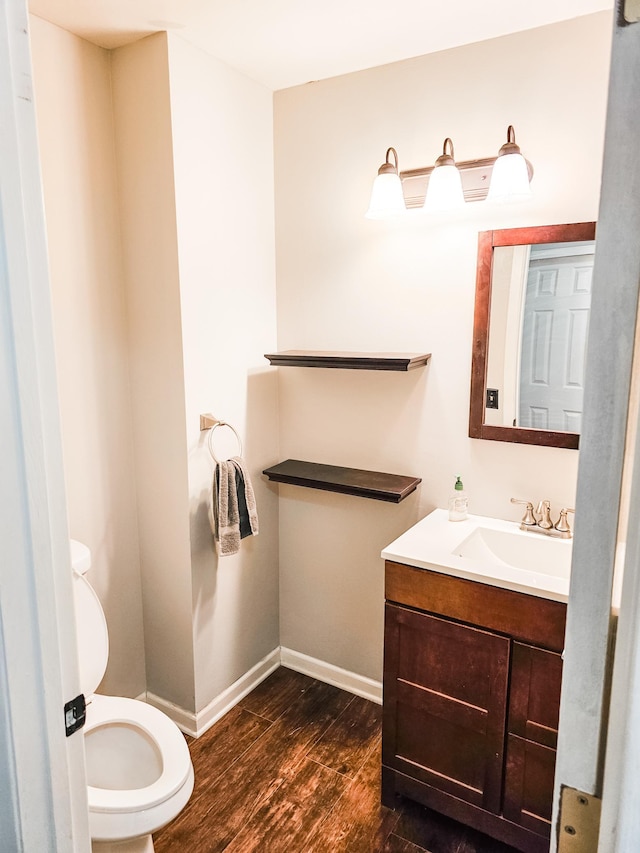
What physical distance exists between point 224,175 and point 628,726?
7.07ft

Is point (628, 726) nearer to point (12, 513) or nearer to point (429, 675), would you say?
point (12, 513)

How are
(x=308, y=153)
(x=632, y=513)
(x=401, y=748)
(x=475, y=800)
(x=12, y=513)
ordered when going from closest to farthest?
(x=632, y=513)
(x=12, y=513)
(x=475, y=800)
(x=401, y=748)
(x=308, y=153)

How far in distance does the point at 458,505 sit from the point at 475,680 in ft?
1.98

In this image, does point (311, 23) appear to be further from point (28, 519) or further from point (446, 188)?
point (28, 519)

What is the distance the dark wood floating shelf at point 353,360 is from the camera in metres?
2.03

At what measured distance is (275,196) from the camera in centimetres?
245

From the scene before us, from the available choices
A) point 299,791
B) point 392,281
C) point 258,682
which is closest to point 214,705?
point 258,682

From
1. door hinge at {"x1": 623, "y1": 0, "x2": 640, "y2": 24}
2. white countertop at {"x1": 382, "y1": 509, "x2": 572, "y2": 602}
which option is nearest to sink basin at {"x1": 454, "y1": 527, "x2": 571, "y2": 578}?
white countertop at {"x1": 382, "y1": 509, "x2": 572, "y2": 602}

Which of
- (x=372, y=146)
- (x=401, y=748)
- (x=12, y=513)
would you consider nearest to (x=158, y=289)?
(x=372, y=146)

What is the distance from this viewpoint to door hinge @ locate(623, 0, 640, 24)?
475 mm

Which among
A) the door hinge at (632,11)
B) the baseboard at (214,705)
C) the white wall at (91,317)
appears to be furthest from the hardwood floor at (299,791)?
the door hinge at (632,11)

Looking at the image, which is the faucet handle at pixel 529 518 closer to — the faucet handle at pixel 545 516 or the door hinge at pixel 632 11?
the faucet handle at pixel 545 516

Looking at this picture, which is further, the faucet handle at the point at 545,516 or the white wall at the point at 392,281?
the faucet handle at the point at 545,516

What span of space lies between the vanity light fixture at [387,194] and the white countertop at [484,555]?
110 centimetres
